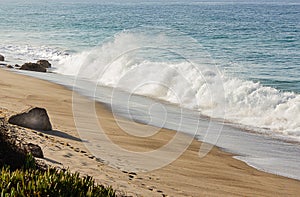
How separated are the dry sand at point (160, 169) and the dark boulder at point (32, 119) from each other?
232 millimetres

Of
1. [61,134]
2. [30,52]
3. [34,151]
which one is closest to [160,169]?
[61,134]

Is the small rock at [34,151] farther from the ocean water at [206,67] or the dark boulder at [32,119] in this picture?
the ocean water at [206,67]

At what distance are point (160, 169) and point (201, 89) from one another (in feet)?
37.0

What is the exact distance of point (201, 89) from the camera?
20.2 m

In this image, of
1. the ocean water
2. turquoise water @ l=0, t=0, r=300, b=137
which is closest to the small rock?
the ocean water

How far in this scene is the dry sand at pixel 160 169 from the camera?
7823 millimetres

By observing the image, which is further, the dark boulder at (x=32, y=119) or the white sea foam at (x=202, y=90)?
the white sea foam at (x=202, y=90)

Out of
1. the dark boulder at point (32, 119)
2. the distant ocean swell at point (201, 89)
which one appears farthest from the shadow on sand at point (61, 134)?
the distant ocean swell at point (201, 89)

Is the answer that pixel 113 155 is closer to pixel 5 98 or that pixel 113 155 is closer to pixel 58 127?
pixel 58 127

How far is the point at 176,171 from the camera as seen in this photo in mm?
9117

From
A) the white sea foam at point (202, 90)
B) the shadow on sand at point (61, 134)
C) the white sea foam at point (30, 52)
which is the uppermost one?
the white sea foam at point (30, 52)

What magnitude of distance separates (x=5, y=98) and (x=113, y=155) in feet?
16.6

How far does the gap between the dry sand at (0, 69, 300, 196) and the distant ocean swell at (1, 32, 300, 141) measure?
4.02 meters

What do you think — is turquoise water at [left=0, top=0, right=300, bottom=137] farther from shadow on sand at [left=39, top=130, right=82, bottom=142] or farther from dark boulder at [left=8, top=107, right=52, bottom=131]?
dark boulder at [left=8, top=107, right=52, bottom=131]
